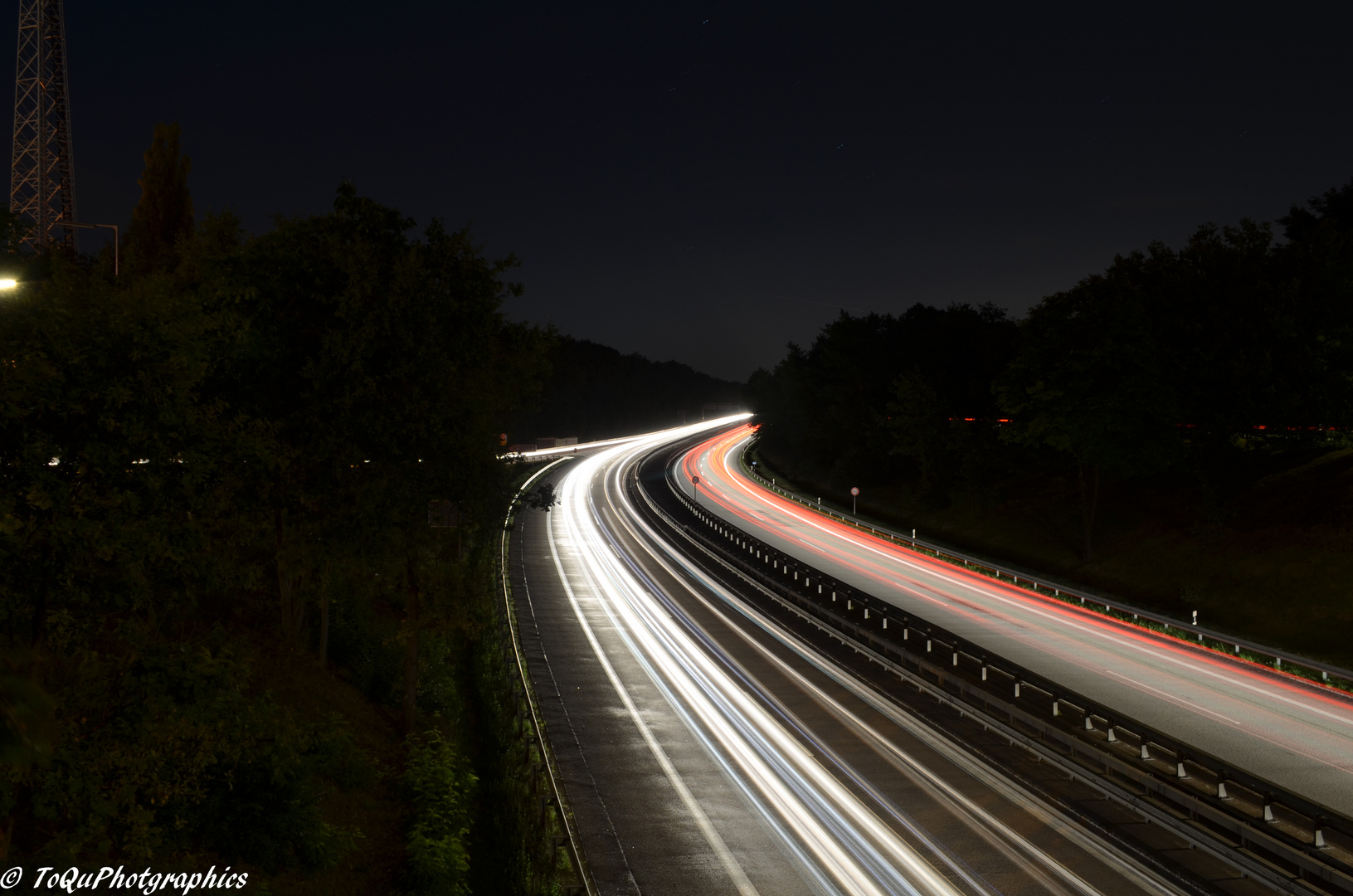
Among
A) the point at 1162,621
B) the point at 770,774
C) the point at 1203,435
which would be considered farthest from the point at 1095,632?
the point at 770,774

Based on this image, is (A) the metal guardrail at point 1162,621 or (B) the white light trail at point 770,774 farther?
(A) the metal guardrail at point 1162,621

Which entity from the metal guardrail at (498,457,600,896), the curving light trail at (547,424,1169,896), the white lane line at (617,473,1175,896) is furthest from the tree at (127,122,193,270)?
the white lane line at (617,473,1175,896)

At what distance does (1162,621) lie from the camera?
28.1 metres

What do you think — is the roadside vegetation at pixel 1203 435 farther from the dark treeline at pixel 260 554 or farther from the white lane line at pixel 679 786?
the dark treeline at pixel 260 554

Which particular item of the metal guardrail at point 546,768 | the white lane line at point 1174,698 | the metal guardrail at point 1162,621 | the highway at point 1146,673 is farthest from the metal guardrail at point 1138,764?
the metal guardrail at point 546,768

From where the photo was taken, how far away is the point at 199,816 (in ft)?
37.6

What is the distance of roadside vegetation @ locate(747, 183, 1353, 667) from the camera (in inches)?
1308

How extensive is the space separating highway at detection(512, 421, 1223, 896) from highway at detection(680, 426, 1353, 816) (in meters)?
5.92

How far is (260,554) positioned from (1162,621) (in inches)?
1120

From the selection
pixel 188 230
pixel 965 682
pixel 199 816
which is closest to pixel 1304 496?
pixel 965 682

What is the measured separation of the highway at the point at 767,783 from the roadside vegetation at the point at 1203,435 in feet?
60.4

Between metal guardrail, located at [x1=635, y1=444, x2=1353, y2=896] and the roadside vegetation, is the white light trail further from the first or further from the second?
the roadside vegetation

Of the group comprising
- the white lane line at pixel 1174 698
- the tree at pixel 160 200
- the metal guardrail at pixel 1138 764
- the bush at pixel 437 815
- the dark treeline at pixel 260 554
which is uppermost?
the tree at pixel 160 200

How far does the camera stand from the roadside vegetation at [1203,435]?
109 feet
